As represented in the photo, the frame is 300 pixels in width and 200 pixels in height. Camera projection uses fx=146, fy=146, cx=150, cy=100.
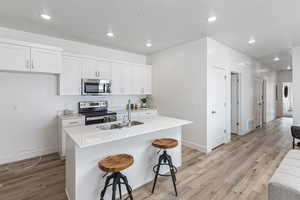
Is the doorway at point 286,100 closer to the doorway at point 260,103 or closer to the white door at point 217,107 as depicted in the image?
the doorway at point 260,103

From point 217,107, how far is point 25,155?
475 centimetres

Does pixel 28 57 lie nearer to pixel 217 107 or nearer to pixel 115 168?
pixel 115 168

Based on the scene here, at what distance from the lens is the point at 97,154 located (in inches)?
72.6

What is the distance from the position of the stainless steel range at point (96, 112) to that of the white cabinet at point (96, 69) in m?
0.74

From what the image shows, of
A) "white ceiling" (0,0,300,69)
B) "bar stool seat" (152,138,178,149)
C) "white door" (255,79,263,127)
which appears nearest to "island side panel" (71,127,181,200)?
"bar stool seat" (152,138,178,149)

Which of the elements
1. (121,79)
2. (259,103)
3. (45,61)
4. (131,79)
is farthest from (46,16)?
(259,103)

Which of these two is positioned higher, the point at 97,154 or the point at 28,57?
the point at 28,57

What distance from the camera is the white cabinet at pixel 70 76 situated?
342 cm

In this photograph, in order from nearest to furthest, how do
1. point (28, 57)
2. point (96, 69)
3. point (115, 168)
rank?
point (115, 168) < point (28, 57) < point (96, 69)

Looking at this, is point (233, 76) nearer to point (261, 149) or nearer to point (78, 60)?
point (261, 149)

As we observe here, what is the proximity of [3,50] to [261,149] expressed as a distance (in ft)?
20.0

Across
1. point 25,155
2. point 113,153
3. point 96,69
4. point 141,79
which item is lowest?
point 25,155

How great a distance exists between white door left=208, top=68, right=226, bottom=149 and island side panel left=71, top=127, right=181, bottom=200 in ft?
4.64

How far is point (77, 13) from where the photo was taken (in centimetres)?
251
